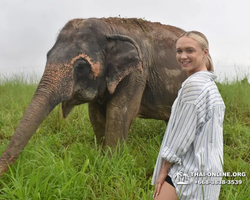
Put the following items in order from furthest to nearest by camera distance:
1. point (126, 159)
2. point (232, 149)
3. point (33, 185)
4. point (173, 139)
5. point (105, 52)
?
point (232, 149) < point (105, 52) < point (126, 159) < point (33, 185) < point (173, 139)

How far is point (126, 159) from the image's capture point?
127 inches

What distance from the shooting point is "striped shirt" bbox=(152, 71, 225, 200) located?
5.81 ft

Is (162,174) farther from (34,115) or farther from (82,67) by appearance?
(82,67)

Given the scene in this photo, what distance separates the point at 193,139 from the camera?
1.78m

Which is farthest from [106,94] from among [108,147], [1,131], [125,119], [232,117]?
[232,117]

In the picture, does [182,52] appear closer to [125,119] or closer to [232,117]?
[125,119]

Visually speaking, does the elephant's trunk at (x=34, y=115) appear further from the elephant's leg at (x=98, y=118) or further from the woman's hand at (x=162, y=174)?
the woman's hand at (x=162, y=174)

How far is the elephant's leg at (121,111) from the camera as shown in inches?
140

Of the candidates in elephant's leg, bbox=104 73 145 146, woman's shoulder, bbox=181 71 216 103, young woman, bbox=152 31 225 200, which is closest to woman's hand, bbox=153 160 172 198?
young woman, bbox=152 31 225 200

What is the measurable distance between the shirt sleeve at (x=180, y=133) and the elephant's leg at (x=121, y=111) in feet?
5.74

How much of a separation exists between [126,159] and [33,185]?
3.29 feet

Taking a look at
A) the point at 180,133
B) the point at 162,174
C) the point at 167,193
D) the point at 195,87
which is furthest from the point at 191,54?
the point at 167,193

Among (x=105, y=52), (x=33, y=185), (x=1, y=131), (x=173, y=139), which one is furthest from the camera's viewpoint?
(x=1, y=131)

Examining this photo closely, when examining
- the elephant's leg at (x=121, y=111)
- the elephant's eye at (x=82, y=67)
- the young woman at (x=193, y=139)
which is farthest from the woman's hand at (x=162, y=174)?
the elephant's eye at (x=82, y=67)
